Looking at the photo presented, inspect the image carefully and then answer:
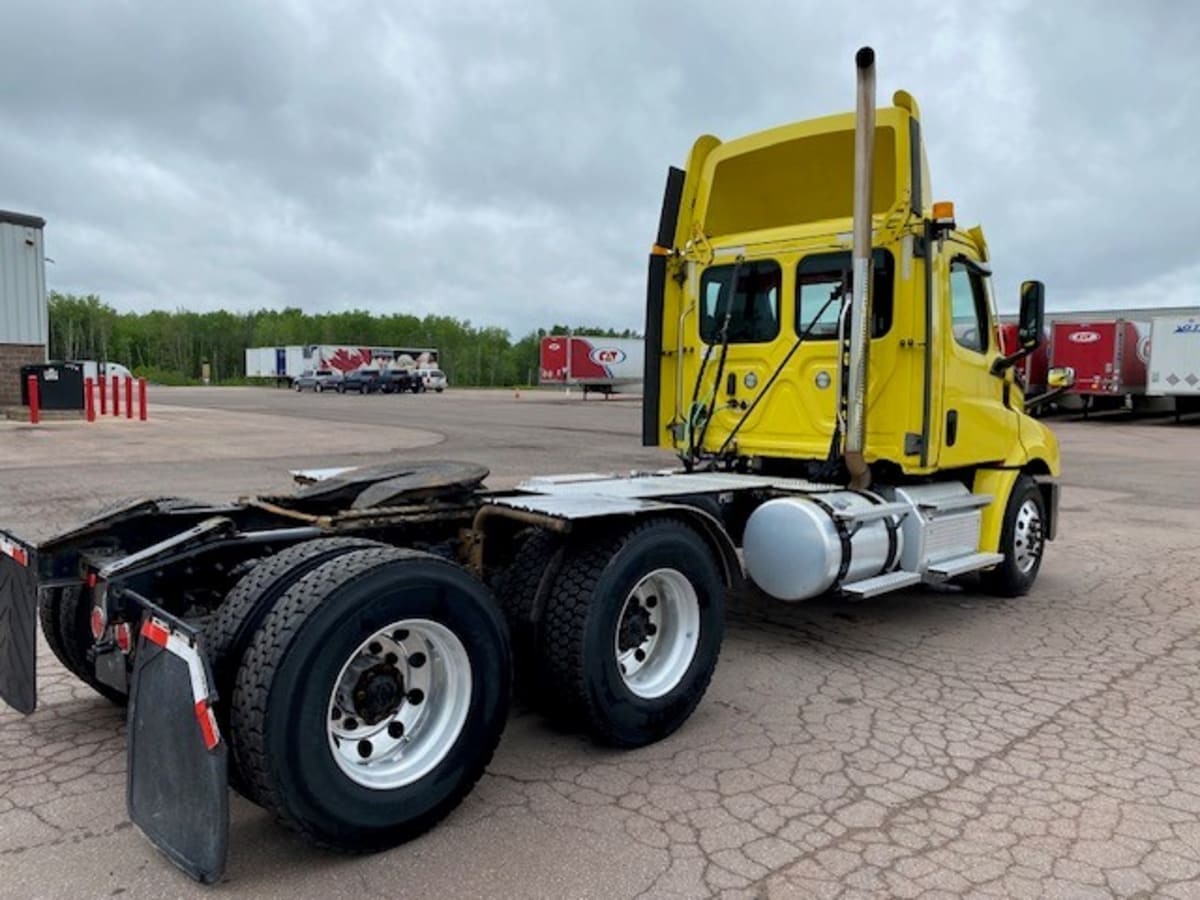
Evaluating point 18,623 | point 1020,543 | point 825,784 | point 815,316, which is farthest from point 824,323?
point 18,623

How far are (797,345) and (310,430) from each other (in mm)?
17996

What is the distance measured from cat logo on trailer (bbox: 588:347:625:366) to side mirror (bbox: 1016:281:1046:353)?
Result: 136 ft

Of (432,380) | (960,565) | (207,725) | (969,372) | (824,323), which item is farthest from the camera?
(432,380)

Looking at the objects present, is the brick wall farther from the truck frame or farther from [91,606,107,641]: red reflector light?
[91,606,107,641]: red reflector light

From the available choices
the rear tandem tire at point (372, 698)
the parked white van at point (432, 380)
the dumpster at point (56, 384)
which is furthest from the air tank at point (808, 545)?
the parked white van at point (432, 380)

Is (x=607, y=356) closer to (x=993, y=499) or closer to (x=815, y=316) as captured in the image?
(x=993, y=499)

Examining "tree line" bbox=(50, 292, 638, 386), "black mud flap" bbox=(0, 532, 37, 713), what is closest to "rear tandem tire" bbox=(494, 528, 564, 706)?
"black mud flap" bbox=(0, 532, 37, 713)

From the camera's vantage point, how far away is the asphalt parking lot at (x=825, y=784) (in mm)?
2906

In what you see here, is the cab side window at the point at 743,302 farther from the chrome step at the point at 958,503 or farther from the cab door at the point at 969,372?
the chrome step at the point at 958,503

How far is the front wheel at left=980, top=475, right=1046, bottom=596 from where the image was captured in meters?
6.56

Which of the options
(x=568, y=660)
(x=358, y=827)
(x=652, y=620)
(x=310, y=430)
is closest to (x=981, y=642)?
(x=652, y=620)

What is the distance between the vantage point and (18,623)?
3.58 m

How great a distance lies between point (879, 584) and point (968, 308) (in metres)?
2.23

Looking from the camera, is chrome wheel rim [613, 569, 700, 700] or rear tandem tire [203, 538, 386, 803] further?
chrome wheel rim [613, 569, 700, 700]
